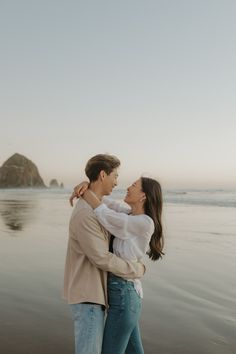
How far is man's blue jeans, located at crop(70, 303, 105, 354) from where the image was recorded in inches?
118

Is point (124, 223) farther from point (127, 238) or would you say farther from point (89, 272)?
point (89, 272)

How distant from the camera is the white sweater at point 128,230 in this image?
10.2 ft

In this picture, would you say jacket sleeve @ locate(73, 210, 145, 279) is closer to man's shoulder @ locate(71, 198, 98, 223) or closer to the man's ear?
man's shoulder @ locate(71, 198, 98, 223)

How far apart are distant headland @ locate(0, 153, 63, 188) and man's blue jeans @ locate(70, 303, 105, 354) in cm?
12785

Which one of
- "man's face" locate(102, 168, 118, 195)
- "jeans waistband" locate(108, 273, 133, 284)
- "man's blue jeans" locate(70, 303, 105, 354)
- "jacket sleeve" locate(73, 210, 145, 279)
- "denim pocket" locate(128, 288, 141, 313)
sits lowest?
"man's blue jeans" locate(70, 303, 105, 354)

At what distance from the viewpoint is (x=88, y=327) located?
3012 mm

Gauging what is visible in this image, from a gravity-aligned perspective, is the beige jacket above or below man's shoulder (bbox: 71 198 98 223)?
below

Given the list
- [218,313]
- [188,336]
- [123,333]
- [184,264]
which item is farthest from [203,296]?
[123,333]

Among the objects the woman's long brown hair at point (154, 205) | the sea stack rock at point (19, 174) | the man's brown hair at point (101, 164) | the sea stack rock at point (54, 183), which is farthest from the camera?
the sea stack rock at point (54, 183)

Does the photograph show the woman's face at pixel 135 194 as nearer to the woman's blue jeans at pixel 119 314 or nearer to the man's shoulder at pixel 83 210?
the man's shoulder at pixel 83 210

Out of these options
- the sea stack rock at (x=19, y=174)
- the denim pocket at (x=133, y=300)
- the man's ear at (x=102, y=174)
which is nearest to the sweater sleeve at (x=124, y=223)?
the man's ear at (x=102, y=174)

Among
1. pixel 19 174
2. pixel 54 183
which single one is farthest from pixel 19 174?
pixel 54 183

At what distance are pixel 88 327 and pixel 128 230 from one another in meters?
0.70

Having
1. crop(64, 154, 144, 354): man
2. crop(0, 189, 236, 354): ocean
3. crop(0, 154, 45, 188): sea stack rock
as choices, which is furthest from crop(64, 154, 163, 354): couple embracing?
crop(0, 154, 45, 188): sea stack rock
